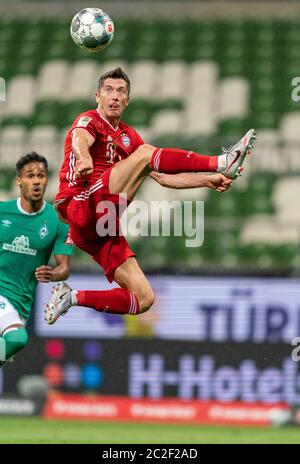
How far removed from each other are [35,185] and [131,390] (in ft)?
20.3

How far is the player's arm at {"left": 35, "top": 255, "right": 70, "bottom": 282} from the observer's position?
11.1 m

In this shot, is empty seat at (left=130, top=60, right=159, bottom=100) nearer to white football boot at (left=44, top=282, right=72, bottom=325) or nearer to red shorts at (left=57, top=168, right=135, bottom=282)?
red shorts at (left=57, top=168, right=135, bottom=282)

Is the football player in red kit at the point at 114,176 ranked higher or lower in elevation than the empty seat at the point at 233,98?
lower

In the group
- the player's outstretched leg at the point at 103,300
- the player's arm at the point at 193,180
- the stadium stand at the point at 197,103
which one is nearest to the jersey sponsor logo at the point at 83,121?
the player's arm at the point at 193,180

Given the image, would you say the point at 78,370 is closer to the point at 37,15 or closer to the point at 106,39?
the point at 106,39

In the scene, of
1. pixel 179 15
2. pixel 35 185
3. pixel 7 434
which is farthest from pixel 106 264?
pixel 179 15

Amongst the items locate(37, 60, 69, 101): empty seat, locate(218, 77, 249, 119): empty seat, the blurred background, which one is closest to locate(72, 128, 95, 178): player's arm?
the blurred background

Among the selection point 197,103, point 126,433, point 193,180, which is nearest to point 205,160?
point 193,180

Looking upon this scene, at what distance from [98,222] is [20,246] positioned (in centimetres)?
85

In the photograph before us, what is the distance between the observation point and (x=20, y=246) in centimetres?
1144

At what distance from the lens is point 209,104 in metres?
24.1

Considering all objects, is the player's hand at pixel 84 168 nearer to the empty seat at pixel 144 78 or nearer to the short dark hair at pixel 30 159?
the short dark hair at pixel 30 159

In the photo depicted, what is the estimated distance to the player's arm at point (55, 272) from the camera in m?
11.1

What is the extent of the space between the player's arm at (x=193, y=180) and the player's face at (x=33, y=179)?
38.1 inches
